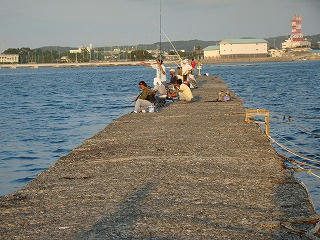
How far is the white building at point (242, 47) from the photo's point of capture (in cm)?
18912

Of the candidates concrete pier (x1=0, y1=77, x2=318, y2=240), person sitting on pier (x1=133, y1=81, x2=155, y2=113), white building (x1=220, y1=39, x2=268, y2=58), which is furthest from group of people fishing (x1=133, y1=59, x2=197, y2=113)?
white building (x1=220, y1=39, x2=268, y2=58)

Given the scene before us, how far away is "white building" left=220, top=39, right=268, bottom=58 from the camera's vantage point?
7446 inches

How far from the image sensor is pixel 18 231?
5402mm

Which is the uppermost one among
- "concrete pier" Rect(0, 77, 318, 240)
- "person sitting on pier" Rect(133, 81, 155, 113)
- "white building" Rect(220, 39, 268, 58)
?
"white building" Rect(220, 39, 268, 58)

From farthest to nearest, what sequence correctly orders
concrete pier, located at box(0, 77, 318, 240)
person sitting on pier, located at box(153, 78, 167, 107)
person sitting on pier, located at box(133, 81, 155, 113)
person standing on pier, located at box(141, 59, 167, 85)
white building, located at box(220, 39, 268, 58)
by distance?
1. white building, located at box(220, 39, 268, 58)
2. person standing on pier, located at box(141, 59, 167, 85)
3. person sitting on pier, located at box(153, 78, 167, 107)
4. person sitting on pier, located at box(133, 81, 155, 113)
5. concrete pier, located at box(0, 77, 318, 240)

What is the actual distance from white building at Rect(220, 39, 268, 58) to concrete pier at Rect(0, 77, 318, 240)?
181 meters

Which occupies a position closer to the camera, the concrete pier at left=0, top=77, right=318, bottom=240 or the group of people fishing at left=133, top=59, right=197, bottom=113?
the concrete pier at left=0, top=77, right=318, bottom=240

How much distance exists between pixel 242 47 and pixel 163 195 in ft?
611

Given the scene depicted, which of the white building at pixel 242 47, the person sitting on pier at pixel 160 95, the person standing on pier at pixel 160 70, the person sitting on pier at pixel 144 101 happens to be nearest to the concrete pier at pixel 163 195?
the person sitting on pier at pixel 144 101

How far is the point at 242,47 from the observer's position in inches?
7441

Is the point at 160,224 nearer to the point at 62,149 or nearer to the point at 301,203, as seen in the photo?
the point at 301,203

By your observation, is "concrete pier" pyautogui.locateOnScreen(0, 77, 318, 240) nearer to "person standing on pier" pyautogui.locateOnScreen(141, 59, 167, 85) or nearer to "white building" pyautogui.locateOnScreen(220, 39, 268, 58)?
→ "person standing on pier" pyautogui.locateOnScreen(141, 59, 167, 85)

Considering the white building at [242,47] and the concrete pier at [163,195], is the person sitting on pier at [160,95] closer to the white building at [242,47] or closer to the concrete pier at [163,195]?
the concrete pier at [163,195]

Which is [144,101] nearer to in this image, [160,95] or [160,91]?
[160,91]
